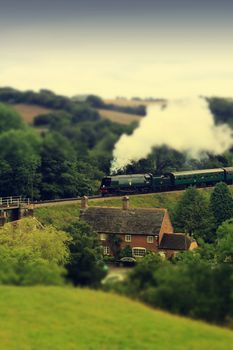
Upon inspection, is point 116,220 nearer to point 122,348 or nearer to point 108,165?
point 108,165

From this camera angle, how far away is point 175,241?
67.5 m

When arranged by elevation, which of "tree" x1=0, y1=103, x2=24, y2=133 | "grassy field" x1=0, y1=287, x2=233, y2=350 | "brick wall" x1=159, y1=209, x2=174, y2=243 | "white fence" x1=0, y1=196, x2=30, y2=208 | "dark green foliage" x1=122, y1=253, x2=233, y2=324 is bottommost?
"grassy field" x1=0, y1=287, x2=233, y2=350

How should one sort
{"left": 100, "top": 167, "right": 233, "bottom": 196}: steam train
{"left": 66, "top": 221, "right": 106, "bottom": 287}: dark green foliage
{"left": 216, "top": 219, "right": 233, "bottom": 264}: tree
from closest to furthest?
1. {"left": 66, "top": 221, "right": 106, "bottom": 287}: dark green foliage
2. {"left": 216, "top": 219, "right": 233, "bottom": 264}: tree
3. {"left": 100, "top": 167, "right": 233, "bottom": 196}: steam train

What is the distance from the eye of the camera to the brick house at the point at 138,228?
68.0m

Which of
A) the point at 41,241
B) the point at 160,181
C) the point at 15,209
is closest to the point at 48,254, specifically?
the point at 41,241

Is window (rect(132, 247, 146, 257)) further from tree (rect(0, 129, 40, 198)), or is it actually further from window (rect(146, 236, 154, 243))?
tree (rect(0, 129, 40, 198))

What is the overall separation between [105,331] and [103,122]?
101 meters

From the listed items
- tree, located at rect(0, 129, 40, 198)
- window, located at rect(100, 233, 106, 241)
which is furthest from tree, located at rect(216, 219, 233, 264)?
tree, located at rect(0, 129, 40, 198)

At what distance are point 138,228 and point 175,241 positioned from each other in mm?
4457

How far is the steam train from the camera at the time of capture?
89.9 metres

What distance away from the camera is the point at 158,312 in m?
28.9

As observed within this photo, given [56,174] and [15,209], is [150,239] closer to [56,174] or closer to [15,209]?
[15,209]

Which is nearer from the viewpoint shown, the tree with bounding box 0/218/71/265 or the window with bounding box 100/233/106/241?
the tree with bounding box 0/218/71/265

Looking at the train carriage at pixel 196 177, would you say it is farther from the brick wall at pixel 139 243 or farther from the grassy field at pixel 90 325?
the grassy field at pixel 90 325
